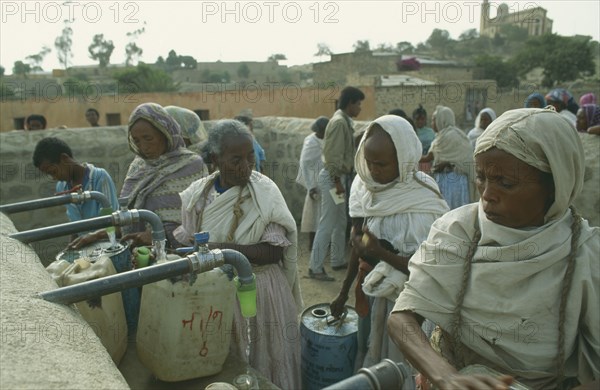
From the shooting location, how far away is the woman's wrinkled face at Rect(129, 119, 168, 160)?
2678mm

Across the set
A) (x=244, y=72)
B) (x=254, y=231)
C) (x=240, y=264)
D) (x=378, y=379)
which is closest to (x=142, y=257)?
(x=254, y=231)

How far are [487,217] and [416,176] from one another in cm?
98

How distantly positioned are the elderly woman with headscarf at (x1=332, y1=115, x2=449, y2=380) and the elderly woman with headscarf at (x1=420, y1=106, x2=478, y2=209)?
3006 mm

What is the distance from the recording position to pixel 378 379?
80 centimetres

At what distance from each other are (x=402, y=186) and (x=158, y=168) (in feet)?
5.03

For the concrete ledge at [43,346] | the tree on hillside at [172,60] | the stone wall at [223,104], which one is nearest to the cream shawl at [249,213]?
the concrete ledge at [43,346]

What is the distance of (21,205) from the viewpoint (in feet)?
6.82

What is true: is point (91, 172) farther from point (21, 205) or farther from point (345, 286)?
point (345, 286)

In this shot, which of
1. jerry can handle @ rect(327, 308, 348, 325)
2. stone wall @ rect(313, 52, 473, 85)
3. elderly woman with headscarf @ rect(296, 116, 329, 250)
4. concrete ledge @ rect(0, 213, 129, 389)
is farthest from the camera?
stone wall @ rect(313, 52, 473, 85)

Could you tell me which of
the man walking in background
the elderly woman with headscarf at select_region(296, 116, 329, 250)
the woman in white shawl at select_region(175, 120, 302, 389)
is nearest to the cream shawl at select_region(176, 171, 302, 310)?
the woman in white shawl at select_region(175, 120, 302, 389)

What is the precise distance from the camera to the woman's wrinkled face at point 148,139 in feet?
8.79

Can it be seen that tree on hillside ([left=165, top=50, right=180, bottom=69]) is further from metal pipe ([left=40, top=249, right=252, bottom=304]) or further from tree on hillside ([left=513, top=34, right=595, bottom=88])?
metal pipe ([left=40, top=249, right=252, bottom=304])

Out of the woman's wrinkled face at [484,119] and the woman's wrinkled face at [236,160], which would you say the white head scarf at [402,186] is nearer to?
the woman's wrinkled face at [236,160]

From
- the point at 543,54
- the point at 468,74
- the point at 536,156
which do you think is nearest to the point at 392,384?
the point at 536,156
